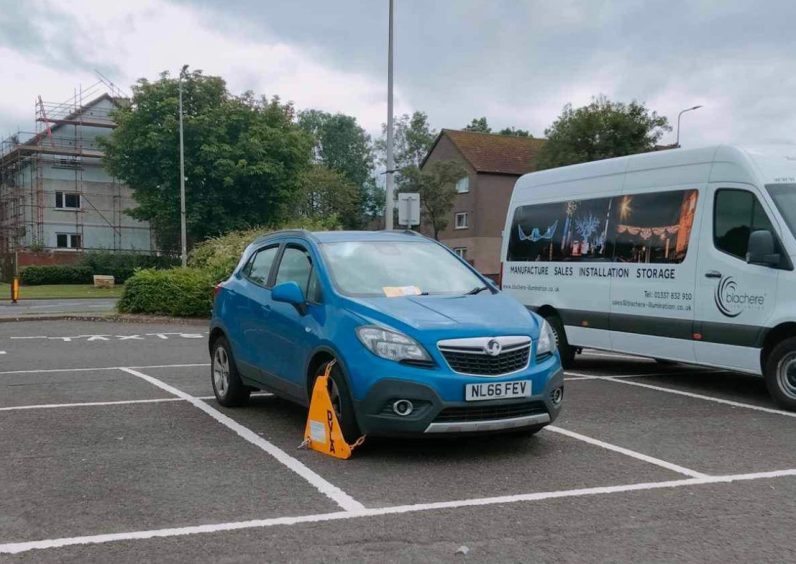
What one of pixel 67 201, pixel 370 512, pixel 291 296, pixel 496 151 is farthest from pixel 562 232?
pixel 67 201

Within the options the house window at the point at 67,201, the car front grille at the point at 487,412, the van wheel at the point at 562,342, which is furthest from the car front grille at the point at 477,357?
the house window at the point at 67,201

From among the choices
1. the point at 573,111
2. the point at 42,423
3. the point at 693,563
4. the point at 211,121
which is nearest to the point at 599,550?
the point at 693,563

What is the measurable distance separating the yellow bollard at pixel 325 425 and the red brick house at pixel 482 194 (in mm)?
41062

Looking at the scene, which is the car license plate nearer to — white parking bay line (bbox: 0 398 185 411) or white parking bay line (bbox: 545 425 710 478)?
white parking bay line (bbox: 545 425 710 478)

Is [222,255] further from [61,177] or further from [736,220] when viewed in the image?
[61,177]

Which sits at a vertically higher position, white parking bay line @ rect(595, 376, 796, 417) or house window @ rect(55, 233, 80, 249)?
house window @ rect(55, 233, 80, 249)

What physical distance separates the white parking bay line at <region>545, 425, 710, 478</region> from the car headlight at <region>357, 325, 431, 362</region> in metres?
1.75

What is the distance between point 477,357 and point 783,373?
3.96 meters

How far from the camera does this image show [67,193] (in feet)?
173

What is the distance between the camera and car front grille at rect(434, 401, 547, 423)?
5.48 meters

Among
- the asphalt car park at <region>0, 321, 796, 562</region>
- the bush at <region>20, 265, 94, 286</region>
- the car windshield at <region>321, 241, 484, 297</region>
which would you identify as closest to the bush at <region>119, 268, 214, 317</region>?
the asphalt car park at <region>0, 321, 796, 562</region>

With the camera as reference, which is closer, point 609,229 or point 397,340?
point 397,340

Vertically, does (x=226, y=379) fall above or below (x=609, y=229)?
below

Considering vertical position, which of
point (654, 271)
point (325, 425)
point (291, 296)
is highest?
point (654, 271)
